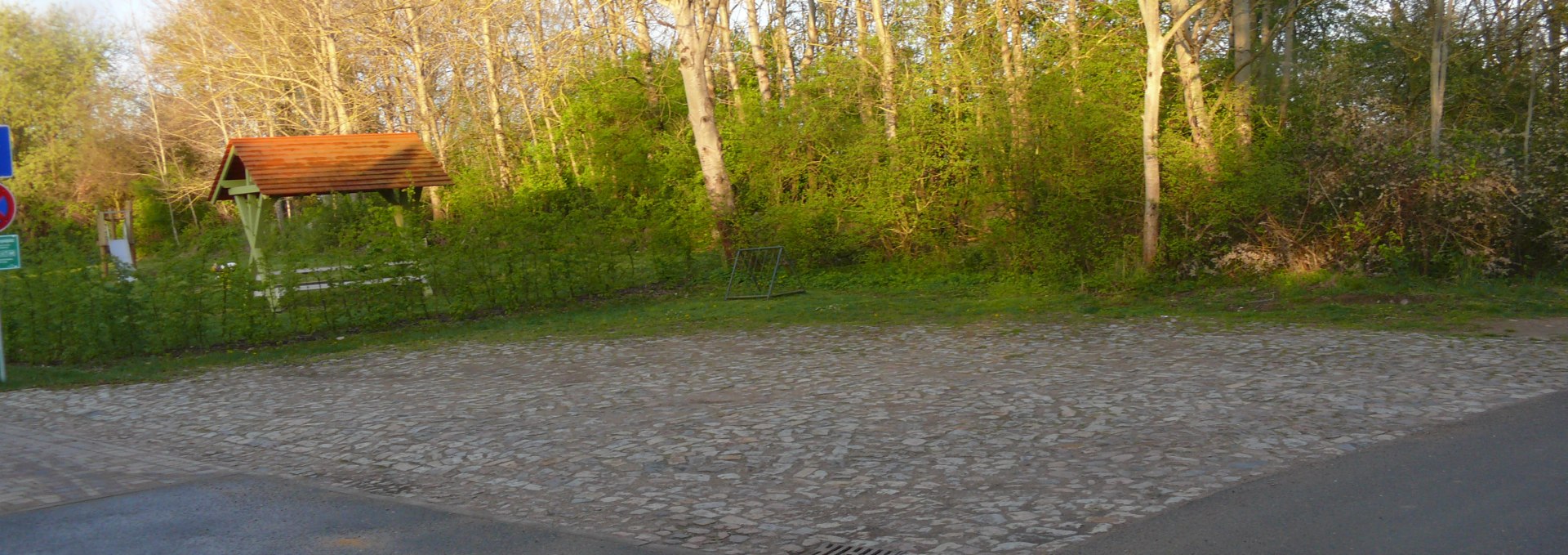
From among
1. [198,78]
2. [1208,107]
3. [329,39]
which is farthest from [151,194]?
[1208,107]

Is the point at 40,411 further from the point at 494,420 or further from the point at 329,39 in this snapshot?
the point at 329,39

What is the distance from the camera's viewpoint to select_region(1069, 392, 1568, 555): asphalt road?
487 centimetres

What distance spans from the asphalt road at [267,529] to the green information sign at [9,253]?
22.3 ft

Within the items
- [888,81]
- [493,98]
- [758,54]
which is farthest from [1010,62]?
A: [493,98]

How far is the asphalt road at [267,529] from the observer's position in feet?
17.8

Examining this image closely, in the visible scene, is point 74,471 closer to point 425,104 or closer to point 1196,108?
point 1196,108

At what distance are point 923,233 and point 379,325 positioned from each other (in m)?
9.48

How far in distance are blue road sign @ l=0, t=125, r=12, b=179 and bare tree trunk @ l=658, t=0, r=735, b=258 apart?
11.6 m

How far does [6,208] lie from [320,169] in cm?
899

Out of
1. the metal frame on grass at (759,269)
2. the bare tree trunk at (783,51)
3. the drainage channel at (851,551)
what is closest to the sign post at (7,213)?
the metal frame on grass at (759,269)

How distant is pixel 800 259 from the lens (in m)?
22.3

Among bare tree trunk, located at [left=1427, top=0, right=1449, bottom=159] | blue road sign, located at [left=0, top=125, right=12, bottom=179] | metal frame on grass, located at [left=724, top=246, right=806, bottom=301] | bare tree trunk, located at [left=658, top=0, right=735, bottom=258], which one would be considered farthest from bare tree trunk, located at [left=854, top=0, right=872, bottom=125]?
blue road sign, located at [left=0, top=125, right=12, bottom=179]

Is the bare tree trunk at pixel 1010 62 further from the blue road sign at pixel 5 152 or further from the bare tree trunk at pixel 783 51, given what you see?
the blue road sign at pixel 5 152

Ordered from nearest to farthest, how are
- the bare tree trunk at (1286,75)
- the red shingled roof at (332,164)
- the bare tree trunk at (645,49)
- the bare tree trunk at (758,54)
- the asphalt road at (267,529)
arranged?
the asphalt road at (267,529)
the bare tree trunk at (1286,75)
the red shingled roof at (332,164)
the bare tree trunk at (645,49)
the bare tree trunk at (758,54)
